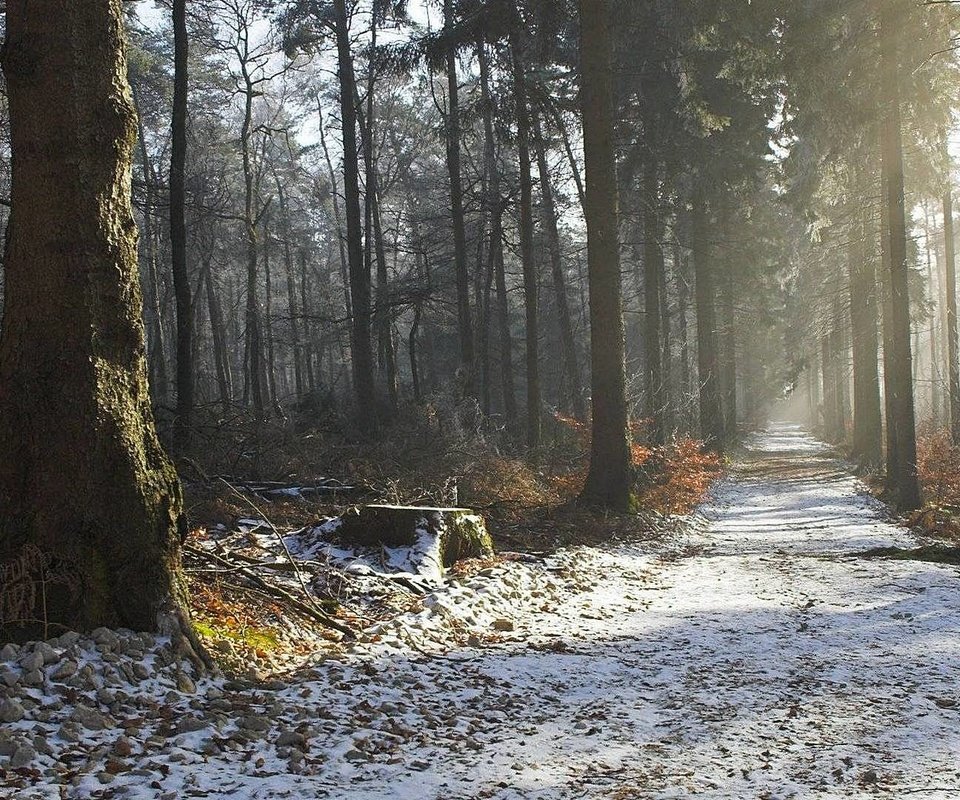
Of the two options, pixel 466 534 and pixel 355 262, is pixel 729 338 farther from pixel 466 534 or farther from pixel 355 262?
pixel 466 534

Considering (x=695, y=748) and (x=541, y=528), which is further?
(x=541, y=528)

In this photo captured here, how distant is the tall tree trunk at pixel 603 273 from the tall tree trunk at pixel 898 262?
543 centimetres

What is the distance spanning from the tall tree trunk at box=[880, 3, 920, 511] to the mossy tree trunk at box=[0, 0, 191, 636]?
13316 millimetres

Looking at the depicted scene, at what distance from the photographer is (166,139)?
30422 millimetres

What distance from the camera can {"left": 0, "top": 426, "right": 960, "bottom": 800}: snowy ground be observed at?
11.4 feet

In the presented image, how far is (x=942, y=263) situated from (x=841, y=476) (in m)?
37.2

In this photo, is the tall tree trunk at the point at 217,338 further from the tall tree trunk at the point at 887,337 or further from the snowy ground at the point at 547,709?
the snowy ground at the point at 547,709

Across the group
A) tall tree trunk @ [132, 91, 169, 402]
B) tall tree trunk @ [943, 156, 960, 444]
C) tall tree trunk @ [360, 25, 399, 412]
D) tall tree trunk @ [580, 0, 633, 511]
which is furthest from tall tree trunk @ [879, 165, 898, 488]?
tall tree trunk @ [132, 91, 169, 402]

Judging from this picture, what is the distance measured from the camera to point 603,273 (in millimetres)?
11992

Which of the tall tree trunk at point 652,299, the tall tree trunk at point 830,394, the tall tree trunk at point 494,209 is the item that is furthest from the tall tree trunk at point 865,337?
the tall tree trunk at point 830,394

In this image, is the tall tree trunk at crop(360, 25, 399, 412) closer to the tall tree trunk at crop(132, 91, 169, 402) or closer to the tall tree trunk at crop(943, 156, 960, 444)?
the tall tree trunk at crop(132, 91, 169, 402)

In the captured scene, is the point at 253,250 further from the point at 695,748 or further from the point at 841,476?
the point at 695,748

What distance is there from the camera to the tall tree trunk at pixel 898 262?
13609 mm

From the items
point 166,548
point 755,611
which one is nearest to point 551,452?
point 755,611
